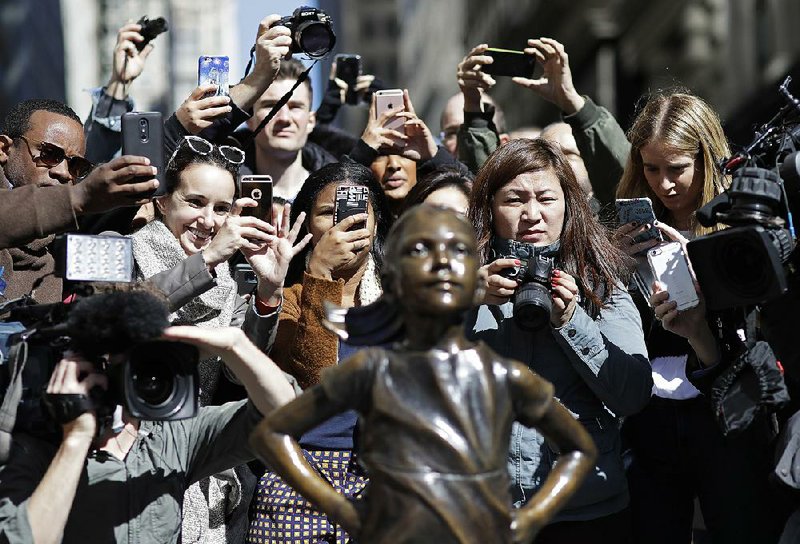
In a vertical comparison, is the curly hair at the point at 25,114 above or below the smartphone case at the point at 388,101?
above

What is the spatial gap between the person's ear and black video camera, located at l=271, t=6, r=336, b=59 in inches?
50.3

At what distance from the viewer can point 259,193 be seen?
20.0 ft

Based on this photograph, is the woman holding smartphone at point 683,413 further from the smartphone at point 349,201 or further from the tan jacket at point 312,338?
the tan jacket at point 312,338

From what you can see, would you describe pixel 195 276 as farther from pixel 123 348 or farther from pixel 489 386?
pixel 489 386

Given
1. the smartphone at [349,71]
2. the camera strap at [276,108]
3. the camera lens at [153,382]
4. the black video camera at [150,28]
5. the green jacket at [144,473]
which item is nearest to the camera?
the camera lens at [153,382]

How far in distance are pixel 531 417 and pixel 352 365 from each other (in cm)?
51

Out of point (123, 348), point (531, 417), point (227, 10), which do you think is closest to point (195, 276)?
point (123, 348)

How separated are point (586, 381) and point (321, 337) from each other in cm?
101

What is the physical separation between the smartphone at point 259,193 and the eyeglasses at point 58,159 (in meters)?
0.65

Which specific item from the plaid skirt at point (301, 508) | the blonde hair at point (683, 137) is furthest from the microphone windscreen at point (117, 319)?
the blonde hair at point (683, 137)

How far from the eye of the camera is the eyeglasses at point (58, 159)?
5980mm

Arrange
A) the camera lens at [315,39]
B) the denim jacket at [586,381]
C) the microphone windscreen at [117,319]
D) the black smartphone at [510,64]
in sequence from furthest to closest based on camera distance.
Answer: the black smartphone at [510,64], the camera lens at [315,39], the denim jacket at [586,381], the microphone windscreen at [117,319]

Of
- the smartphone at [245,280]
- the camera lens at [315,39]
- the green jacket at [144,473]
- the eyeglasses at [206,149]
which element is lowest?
the green jacket at [144,473]

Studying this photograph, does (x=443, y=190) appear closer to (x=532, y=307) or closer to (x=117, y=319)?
(x=532, y=307)
